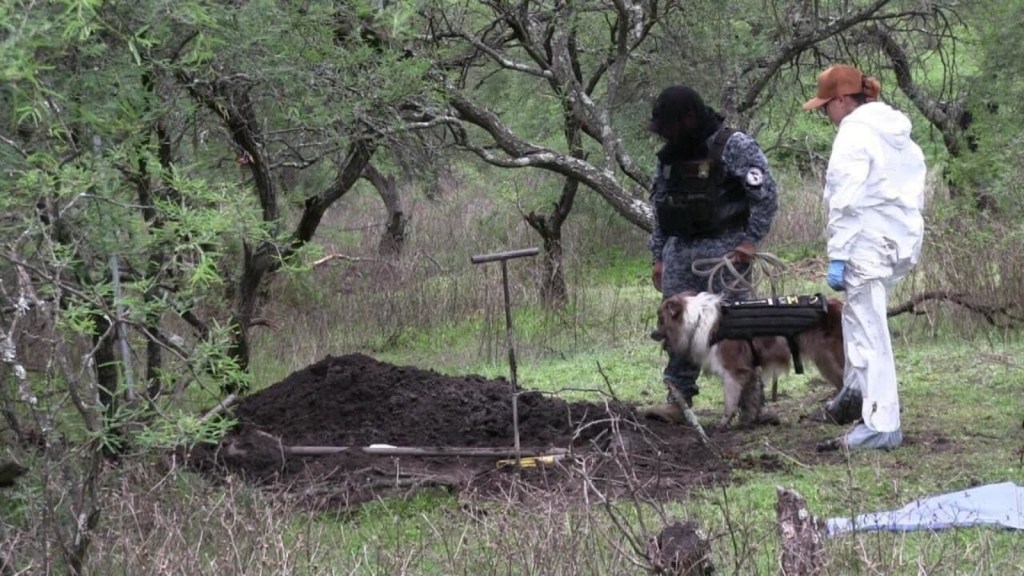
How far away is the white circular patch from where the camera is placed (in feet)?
26.8

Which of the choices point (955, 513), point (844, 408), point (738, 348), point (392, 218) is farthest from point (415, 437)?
point (392, 218)

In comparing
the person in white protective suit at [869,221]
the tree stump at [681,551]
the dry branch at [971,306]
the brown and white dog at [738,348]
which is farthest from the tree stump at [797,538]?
the dry branch at [971,306]

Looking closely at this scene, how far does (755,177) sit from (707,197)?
352 mm

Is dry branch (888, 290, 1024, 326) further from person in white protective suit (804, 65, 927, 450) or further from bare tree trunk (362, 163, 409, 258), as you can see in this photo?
bare tree trunk (362, 163, 409, 258)

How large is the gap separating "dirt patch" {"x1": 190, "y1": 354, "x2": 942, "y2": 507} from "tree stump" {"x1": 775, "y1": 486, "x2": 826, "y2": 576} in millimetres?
1697

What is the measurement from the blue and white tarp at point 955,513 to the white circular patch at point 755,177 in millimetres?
2499

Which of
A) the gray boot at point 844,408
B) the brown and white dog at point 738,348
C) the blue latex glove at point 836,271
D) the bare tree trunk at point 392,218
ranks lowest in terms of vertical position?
the gray boot at point 844,408

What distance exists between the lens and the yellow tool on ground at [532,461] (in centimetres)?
721

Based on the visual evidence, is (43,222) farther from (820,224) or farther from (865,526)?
(820,224)

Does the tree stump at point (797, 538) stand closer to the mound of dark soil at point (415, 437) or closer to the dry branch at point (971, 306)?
the mound of dark soil at point (415, 437)

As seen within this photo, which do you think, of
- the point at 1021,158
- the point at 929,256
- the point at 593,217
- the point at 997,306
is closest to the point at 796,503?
the point at 997,306

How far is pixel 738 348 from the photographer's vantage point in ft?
28.0

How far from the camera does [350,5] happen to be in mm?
8781

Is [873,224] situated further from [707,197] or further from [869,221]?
[707,197]
